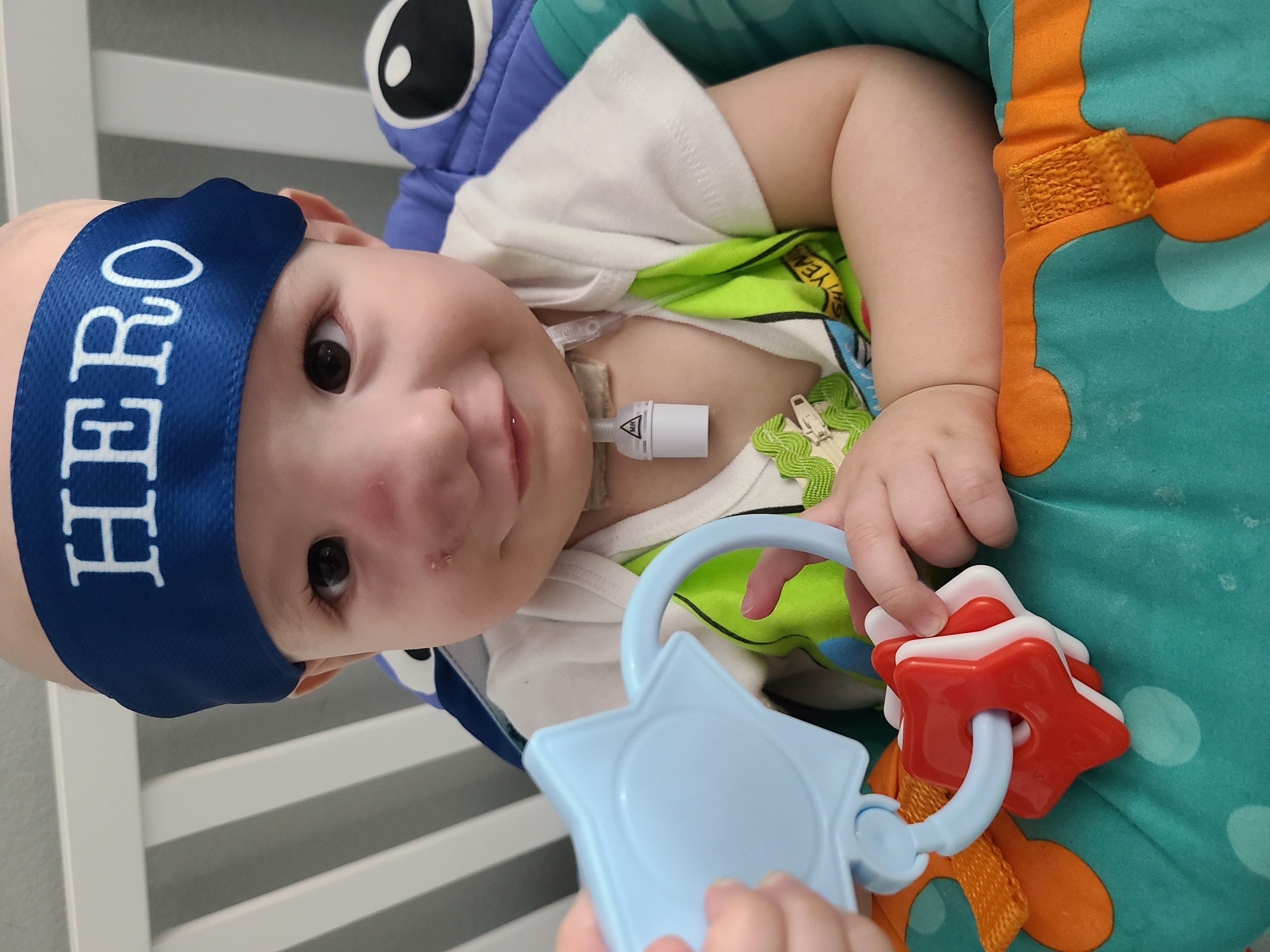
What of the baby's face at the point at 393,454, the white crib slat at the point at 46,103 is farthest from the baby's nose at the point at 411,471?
the white crib slat at the point at 46,103

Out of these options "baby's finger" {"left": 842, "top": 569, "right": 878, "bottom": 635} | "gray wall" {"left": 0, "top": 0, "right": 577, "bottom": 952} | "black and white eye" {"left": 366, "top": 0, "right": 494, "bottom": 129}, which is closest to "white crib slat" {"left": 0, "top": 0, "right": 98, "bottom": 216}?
"gray wall" {"left": 0, "top": 0, "right": 577, "bottom": 952}

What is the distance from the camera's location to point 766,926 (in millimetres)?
288

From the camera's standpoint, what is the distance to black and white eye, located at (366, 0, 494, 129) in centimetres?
78

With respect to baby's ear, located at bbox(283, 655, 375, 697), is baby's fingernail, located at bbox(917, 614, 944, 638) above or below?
above

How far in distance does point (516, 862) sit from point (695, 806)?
38.8 inches

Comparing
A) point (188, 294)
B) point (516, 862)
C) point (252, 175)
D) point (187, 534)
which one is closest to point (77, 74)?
point (252, 175)

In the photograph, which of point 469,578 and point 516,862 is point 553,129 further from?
point 516,862

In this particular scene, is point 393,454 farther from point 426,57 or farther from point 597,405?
point 426,57

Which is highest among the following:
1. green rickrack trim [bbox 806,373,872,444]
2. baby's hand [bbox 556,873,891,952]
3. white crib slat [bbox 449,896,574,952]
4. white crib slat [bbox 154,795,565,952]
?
baby's hand [bbox 556,873,891,952]

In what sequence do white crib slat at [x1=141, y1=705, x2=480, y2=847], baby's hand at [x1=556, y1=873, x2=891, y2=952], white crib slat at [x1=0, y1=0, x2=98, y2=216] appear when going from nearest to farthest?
1. baby's hand at [x1=556, y1=873, x2=891, y2=952]
2. white crib slat at [x1=0, y1=0, x2=98, y2=216]
3. white crib slat at [x1=141, y1=705, x2=480, y2=847]

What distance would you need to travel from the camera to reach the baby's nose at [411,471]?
534 mm

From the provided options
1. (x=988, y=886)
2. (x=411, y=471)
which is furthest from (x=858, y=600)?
(x=411, y=471)

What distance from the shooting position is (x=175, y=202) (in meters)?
0.59

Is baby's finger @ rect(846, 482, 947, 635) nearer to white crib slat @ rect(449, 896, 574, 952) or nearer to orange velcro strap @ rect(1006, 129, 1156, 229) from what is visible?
orange velcro strap @ rect(1006, 129, 1156, 229)
